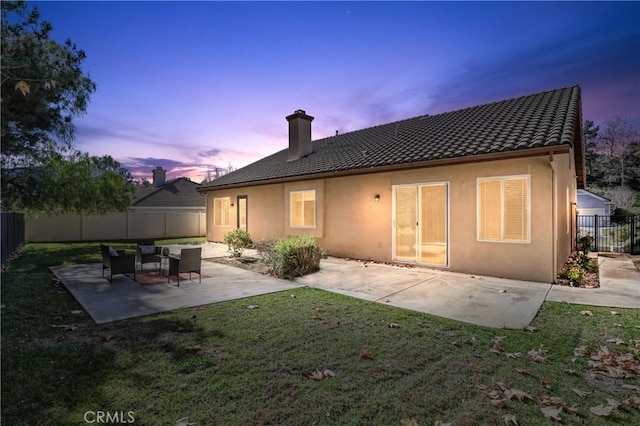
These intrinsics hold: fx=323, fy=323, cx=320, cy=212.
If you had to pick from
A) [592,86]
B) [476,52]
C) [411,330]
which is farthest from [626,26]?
[411,330]

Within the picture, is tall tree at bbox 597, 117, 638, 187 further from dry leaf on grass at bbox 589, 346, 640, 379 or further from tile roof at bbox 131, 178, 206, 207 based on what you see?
tile roof at bbox 131, 178, 206, 207

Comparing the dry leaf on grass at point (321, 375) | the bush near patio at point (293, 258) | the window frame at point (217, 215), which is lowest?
the dry leaf on grass at point (321, 375)

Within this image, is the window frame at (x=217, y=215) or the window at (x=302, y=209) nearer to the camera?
the window at (x=302, y=209)

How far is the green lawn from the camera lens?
8.50 ft

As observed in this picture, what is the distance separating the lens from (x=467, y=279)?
781cm

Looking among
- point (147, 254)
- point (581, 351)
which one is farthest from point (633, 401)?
point (147, 254)

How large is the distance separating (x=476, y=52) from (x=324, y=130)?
935 cm

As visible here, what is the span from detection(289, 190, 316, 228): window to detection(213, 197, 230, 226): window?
223 inches

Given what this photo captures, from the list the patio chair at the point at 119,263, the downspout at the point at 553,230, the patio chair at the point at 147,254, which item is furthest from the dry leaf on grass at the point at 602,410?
the patio chair at the point at 147,254

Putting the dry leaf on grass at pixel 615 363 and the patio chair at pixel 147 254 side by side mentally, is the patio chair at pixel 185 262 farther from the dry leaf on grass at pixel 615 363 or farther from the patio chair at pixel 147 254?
the dry leaf on grass at pixel 615 363

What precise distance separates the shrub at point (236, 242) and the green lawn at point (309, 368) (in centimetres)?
675

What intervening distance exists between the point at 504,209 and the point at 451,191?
1.37 metres

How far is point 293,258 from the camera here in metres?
8.46

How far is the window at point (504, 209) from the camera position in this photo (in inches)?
303
